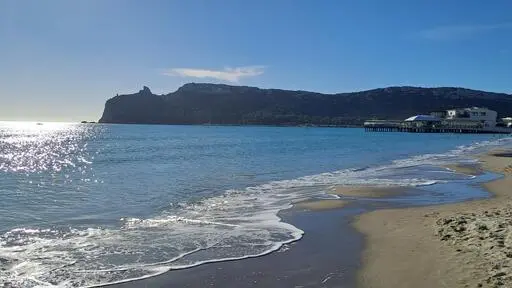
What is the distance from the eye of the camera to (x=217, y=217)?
15.4 metres

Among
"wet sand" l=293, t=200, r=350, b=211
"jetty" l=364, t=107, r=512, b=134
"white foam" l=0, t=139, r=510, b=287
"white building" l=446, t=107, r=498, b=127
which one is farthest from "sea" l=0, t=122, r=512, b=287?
"white building" l=446, t=107, r=498, b=127

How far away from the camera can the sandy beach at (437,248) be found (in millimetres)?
8375

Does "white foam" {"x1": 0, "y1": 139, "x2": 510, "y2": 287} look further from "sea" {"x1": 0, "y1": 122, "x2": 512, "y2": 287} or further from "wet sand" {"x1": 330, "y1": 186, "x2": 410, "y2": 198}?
"wet sand" {"x1": 330, "y1": 186, "x2": 410, "y2": 198}

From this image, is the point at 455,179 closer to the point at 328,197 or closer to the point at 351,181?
the point at 351,181

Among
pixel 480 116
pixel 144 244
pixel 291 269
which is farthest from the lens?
pixel 480 116

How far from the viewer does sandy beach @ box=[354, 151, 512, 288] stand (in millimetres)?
8375

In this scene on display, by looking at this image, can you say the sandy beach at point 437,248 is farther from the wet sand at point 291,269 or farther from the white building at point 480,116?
the white building at point 480,116

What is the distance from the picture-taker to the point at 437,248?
10492 mm

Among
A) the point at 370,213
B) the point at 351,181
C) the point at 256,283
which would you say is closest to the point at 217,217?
the point at 370,213

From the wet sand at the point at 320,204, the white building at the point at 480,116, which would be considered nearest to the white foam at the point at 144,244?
the wet sand at the point at 320,204

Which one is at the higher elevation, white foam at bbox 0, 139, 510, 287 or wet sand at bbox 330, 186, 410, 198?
white foam at bbox 0, 139, 510, 287

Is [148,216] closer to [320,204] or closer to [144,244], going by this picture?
[144,244]

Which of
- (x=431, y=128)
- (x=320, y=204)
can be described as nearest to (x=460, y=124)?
(x=431, y=128)

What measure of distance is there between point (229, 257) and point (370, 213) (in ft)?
23.8
